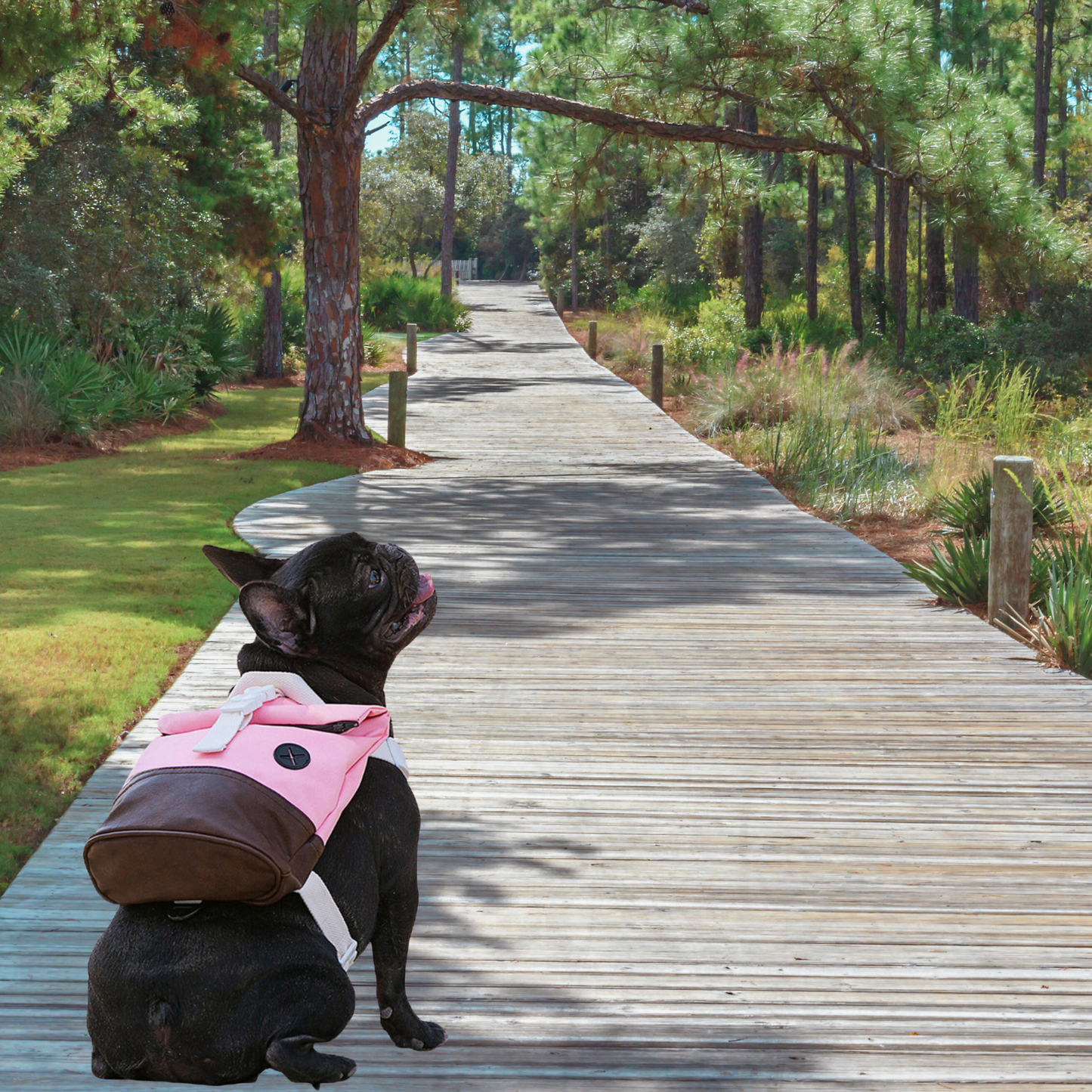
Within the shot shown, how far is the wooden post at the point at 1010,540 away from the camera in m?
7.07

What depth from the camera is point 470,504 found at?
11.2 m

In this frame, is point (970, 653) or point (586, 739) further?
point (970, 653)

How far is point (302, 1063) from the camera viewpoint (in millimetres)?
2117

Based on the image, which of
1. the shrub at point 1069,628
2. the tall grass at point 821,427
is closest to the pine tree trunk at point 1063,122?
the tall grass at point 821,427

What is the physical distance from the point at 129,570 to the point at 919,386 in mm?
14657

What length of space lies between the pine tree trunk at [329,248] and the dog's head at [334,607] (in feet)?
36.8

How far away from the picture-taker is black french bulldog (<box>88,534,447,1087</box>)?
2.14 metres

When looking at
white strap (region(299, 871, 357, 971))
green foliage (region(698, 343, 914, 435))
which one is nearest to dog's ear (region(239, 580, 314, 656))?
white strap (region(299, 871, 357, 971))

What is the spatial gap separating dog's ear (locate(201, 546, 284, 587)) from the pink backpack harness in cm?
31

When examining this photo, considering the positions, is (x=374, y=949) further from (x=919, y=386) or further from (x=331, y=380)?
(x=919, y=386)

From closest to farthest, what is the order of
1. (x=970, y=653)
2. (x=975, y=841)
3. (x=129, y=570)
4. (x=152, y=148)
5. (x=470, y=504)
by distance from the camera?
(x=975, y=841) < (x=970, y=653) < (x=129, y=570) < (x=470, y=504) < (x=152, y=148)

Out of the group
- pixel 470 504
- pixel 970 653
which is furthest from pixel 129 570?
pixel 970 653

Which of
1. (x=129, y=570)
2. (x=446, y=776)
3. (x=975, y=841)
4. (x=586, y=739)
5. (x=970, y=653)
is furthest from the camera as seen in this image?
(x=129, y=570)

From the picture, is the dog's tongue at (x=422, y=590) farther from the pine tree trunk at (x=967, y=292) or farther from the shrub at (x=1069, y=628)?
the pine tree trunk at (x=967, y=292)
